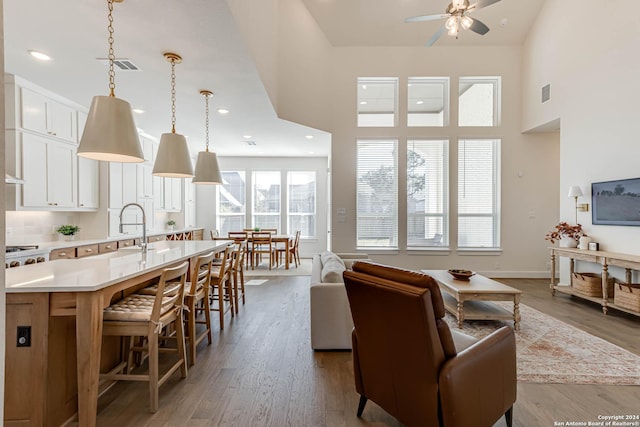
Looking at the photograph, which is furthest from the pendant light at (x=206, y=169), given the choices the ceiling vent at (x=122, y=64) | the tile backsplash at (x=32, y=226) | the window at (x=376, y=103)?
the window at (x=376, y=103)

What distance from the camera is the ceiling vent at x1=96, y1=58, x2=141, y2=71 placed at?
2.95 metres

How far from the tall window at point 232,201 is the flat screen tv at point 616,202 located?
24.3 ft

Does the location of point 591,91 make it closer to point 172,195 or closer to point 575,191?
point 575,191

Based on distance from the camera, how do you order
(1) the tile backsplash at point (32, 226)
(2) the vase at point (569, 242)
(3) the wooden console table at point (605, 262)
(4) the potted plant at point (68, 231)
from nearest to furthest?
(3) the wooden console table at point (605, 262), (1) the tile backsplash at point (32, 226), (4) the potted plant at point (68, 231), (2) the vase at point (569, 242)

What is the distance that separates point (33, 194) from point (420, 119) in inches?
244

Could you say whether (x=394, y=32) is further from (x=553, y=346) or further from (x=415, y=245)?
(x=553, y=346)

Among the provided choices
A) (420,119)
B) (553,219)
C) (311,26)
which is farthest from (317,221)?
(553,219)

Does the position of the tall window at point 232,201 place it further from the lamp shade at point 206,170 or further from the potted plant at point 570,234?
the potted plant at point 570,234

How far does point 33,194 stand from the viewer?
355cm

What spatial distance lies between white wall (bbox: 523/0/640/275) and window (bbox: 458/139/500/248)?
961 mm

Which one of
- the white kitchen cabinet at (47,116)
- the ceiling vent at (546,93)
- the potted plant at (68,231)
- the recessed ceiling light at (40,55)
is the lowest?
the potted plant at (68,231)

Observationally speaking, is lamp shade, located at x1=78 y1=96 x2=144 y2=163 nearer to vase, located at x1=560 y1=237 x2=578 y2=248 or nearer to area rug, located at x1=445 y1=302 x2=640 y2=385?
area rug, located at x1=445 y1=302 x2=640 y2=385

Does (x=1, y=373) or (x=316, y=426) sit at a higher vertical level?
(x=1, y=373)

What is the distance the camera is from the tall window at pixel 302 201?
8.27 metres
